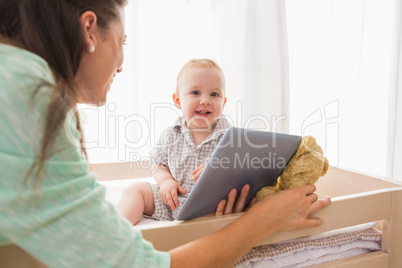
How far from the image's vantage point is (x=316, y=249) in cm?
88

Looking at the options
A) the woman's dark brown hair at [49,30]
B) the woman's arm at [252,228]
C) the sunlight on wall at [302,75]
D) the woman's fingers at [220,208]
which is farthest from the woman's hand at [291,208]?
the sunlight on wall at [302,75]

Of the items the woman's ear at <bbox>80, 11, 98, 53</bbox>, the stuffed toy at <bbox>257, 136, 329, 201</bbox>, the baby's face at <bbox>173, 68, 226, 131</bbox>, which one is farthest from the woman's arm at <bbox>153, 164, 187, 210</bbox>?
the woman's ear at <bbox>80, 11, 98, 53</bbox>

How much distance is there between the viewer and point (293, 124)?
2105 millimetres

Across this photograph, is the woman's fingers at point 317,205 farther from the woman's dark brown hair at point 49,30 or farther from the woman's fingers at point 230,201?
the woman's dark brown hair at point 49,30

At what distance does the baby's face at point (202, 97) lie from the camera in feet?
4.15

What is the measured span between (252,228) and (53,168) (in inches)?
16.8

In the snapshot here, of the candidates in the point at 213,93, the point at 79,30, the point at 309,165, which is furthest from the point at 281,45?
the point at 79,30

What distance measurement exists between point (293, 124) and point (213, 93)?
38.5 inches

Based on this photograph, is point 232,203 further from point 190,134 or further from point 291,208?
point 190,134

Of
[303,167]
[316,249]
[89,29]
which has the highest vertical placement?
[89,29]

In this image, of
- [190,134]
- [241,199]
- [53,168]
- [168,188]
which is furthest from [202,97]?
[53,168]

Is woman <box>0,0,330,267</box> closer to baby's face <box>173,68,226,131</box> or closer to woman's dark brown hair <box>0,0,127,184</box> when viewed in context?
woman's dark brown hair <box>0,0,127,184</box>

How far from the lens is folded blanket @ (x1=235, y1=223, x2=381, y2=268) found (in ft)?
2.69

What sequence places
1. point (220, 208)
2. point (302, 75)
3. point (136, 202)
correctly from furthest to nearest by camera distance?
point (302, 75) < point (136, 202) < point (220, 208)
